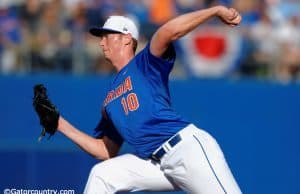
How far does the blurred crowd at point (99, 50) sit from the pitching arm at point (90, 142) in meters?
4.39

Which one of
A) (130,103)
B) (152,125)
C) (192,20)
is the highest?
(192,20)

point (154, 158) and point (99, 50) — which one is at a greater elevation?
point (154, 158)

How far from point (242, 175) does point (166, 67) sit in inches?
125

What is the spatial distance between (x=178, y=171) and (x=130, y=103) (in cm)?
54

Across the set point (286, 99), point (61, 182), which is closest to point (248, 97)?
point (286, 99)

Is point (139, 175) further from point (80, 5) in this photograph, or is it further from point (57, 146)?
point (80, 5)

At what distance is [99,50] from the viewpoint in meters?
10.4

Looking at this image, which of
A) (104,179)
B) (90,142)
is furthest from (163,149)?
(90,142)

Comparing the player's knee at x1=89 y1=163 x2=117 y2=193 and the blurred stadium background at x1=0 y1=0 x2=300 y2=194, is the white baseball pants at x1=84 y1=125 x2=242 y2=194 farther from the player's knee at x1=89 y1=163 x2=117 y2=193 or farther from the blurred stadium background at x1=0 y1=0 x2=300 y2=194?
the blurred stadium background at x1=0 y1=0 x2=300 y2=194

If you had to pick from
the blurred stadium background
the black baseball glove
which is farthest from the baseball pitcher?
the blurred stadium background

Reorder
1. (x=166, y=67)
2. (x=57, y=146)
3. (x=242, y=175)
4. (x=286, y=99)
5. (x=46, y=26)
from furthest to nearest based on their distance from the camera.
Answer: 1. (x=46, y=26)
2. (x=286, y=99)
3. (x=242, y=175)
4. (x=57, y=146)
5. (x=166, y=67)

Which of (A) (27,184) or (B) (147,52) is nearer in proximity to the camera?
(B) (147,52)

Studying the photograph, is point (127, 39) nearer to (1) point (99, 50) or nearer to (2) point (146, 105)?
(2) point (146, 105)

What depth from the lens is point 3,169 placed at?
21.5 ft
